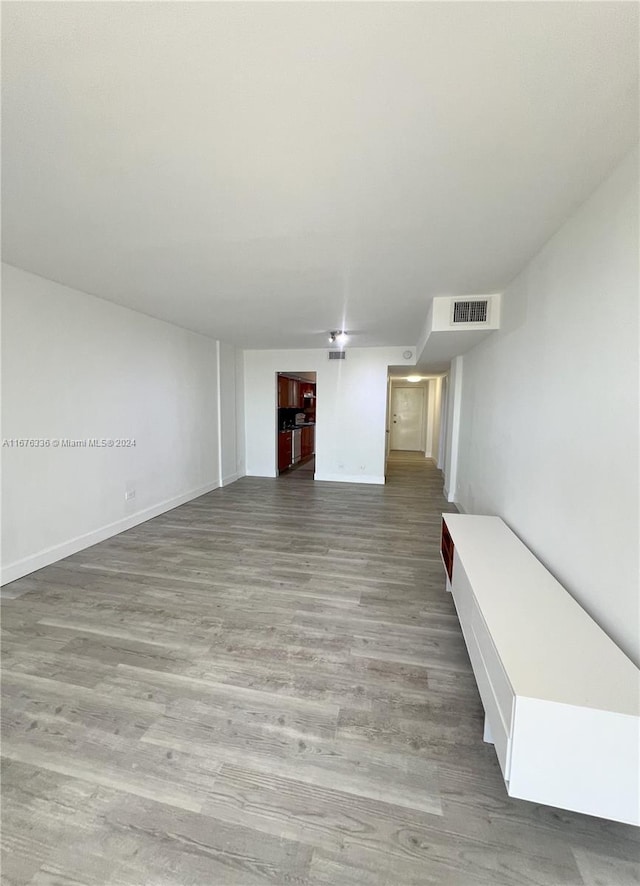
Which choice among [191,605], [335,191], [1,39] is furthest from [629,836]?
[1,39]

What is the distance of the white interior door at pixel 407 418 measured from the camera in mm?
10828

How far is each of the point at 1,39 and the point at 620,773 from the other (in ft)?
9.63

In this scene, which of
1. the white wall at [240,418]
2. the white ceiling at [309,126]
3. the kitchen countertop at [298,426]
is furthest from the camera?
the kitchen countertop at [298,426]

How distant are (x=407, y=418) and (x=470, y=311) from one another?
7675 mm

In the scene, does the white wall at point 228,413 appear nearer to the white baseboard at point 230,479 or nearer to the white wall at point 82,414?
the white baseboard at point 230,479

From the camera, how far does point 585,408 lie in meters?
1.71

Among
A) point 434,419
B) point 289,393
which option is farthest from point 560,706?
point 434,419

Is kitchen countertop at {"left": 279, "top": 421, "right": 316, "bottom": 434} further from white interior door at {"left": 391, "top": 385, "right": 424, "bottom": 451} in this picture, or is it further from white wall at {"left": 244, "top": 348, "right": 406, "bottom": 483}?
white interior door at {"left": 391, "top": 385, "right": 424, "bottom": 451}

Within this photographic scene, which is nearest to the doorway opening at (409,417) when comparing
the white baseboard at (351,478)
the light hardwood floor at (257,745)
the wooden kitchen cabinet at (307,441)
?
the wooden kitchen cabinet at (307,441)

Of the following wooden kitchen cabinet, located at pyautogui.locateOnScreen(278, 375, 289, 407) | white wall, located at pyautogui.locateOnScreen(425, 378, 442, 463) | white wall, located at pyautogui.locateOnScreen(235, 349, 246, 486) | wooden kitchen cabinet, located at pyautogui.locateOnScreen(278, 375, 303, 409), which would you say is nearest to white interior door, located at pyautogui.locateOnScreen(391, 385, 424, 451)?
white wall, located at pyautogui.locateOnScreen(425, 378, 442, 463)

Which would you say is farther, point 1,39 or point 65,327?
point 65,327

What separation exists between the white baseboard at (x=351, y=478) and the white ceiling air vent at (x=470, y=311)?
3803 mm

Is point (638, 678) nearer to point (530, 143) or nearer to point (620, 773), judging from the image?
point (620, 773)

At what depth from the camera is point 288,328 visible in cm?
501
